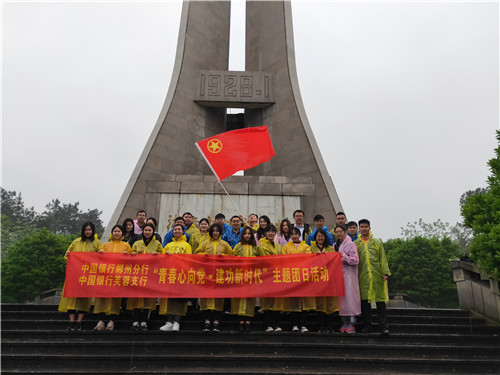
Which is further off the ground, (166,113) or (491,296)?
(166,113)

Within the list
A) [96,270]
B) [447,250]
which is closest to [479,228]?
[96,270]

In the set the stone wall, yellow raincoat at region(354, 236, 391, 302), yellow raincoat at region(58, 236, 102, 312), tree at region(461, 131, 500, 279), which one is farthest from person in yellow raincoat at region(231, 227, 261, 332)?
the stone wall

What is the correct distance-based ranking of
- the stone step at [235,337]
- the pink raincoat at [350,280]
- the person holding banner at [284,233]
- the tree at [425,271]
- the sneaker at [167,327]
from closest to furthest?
the stone step at [235,337], the sneaker at [167,327], the pink raincoat at [350,280], the person holding banner at [284,233], the tree at [425,271]

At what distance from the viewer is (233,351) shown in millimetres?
4711

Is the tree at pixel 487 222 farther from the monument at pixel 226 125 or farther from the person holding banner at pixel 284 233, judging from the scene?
the monument at pixel 226 125

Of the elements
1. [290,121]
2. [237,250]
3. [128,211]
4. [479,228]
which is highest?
[290,121]

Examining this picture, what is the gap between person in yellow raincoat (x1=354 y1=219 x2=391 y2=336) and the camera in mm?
5258

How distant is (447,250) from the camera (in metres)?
30.3

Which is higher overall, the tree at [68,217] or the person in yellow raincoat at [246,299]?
the tree at [68,217]

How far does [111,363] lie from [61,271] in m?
26.3

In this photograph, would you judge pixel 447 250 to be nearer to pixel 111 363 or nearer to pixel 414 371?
pixel 414 371

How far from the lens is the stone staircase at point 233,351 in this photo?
14.5ft

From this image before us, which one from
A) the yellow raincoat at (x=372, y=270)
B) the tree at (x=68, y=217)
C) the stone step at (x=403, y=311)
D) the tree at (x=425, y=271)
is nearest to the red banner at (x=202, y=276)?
the yellow raincoat at (x=372, y=270)

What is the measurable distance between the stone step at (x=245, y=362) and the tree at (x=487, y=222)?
154 centimetres
